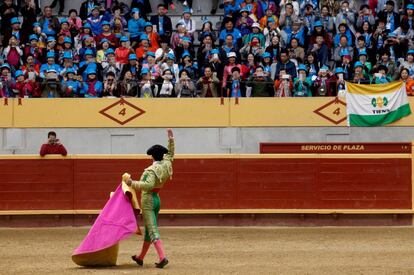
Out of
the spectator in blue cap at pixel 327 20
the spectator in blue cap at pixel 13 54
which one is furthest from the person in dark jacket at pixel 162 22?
the spectator in blue cap at pixel 327 20

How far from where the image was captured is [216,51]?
19.9 metres

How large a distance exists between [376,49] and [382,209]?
4175 millimetres

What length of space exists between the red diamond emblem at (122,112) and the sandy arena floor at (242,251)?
383cm

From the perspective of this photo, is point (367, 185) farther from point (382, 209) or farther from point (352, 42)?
point (352, 42)

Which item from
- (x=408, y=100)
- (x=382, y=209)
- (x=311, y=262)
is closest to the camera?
(x=311, y=262)

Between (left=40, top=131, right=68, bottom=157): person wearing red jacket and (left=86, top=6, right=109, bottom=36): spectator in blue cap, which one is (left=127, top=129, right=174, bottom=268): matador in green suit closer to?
(left=40, top=131, right=68, bottom=157): person wearing red jacket

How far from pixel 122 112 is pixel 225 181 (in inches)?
147

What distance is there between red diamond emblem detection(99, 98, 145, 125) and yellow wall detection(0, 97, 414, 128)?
0.02 m

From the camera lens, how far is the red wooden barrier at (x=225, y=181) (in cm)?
1714

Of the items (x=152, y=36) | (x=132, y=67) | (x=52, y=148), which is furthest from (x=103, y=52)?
(x=52, y=148)

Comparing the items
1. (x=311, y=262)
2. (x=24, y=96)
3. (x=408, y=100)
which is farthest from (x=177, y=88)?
(x=311, y=262)

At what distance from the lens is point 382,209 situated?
1705cm


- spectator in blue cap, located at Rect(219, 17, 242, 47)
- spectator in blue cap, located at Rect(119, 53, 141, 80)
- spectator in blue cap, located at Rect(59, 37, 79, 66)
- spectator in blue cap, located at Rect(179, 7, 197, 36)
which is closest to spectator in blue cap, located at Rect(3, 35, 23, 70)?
spectator in blue cap, located at Rect(59, 37, 79, 66)

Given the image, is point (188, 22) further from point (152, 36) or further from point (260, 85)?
point (260, 85)
